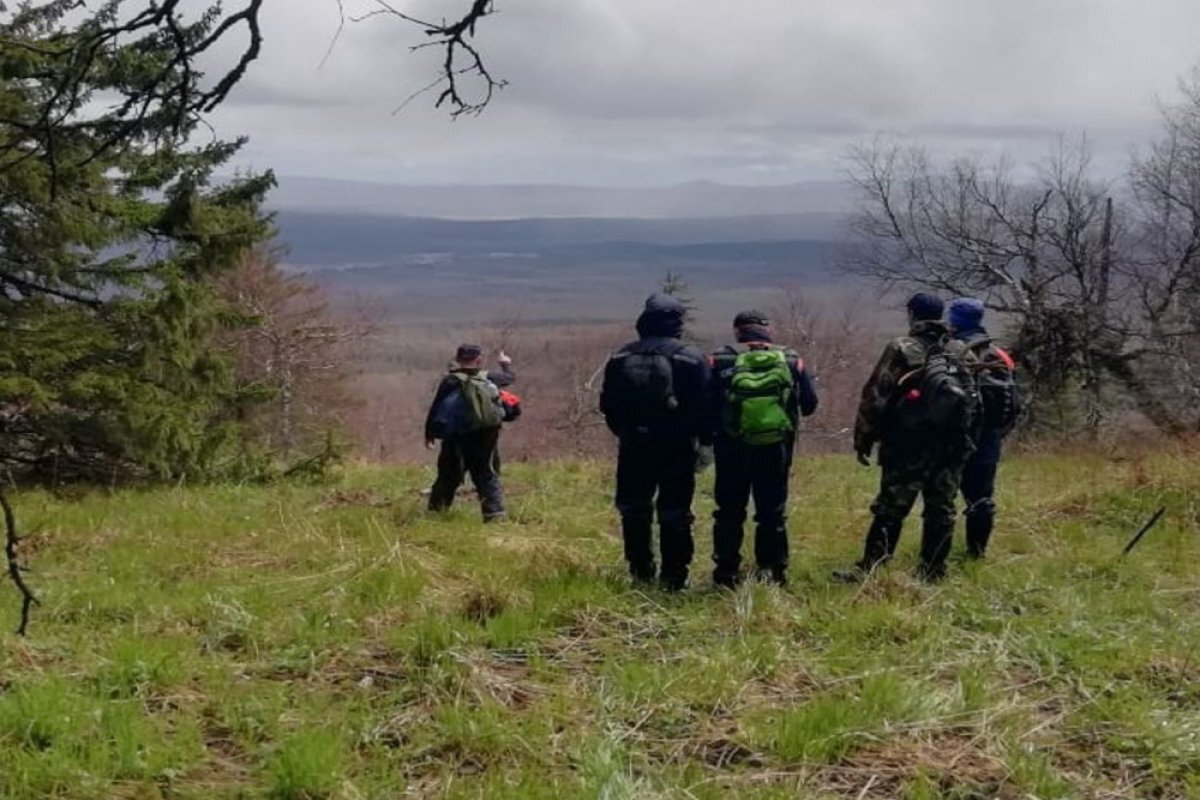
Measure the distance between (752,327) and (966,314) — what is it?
1.75m

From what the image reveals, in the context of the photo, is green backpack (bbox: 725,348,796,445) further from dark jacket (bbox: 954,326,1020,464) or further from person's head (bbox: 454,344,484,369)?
person's head (bbox: 454,344,484,369)

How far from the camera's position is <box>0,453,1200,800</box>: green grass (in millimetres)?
4129

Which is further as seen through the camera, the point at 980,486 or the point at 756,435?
the point at 980,486

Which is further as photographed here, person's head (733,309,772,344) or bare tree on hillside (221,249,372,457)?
bare tree on hillside (221,249,372,457)

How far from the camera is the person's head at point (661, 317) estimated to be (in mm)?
6730

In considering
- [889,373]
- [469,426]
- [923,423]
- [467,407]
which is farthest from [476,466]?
[923,423]

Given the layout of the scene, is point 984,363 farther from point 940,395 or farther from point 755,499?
point 755,499

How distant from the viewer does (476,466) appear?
938 cm

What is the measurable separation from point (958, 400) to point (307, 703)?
409 cm

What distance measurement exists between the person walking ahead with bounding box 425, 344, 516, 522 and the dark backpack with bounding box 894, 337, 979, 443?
3.46 metres

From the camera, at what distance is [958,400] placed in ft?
22.3

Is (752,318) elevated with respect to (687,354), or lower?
elevated

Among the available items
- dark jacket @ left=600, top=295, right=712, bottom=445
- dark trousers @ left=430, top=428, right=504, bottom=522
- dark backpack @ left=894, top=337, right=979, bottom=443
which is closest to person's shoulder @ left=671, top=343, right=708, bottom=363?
dark jacket @ left=600, top=295, right=712, bottom=445

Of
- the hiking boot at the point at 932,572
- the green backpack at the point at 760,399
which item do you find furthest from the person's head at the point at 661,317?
the hiking boot at the point at 932,572
